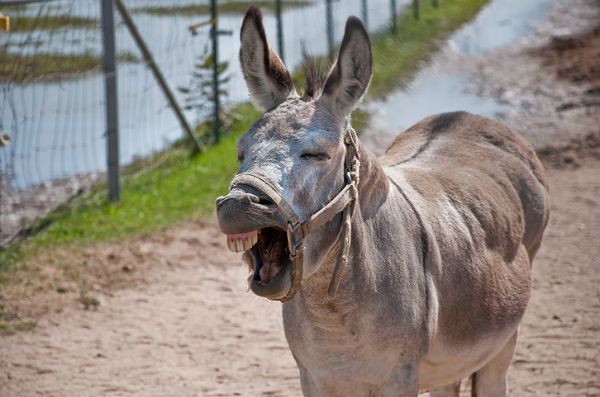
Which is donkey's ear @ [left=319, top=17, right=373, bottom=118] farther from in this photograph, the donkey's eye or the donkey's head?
the donkey's eye

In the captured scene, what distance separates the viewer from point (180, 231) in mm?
9172

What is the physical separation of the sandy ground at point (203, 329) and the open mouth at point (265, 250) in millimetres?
1880

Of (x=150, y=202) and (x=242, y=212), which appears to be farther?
(x=150, y=202)

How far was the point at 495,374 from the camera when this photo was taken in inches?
203

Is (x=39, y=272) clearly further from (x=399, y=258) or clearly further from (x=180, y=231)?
(x=399, y=258)

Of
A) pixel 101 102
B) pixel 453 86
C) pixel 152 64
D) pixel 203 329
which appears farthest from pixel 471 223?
pixel 453 86

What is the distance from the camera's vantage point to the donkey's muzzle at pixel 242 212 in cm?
315

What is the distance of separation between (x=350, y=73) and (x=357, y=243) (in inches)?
26.2

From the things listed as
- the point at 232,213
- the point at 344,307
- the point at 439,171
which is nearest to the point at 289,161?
the point at 232,213

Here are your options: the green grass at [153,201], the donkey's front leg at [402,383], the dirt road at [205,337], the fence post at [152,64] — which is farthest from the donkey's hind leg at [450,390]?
the fence post at [152,64]

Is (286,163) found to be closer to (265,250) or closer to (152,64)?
(265,250)

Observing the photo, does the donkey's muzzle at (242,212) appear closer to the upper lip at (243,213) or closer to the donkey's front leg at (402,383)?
the upper lip at (243,213)

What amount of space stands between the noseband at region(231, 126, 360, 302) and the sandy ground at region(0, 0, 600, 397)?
1.76 m

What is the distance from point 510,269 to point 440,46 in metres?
12.8
